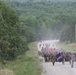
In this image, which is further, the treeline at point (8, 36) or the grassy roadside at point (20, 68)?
the treeline at point (8, 36)

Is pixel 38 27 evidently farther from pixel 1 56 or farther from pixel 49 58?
pixel 1 56

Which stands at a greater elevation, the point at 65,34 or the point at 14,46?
the point at 14,46

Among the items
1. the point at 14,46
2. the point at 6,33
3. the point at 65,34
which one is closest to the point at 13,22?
the point at 14,46

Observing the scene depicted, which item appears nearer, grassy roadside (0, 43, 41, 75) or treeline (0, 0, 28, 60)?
grassy roadside (0, 43, 41, 75)

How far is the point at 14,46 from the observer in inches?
1746

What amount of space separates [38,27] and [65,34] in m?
47.4

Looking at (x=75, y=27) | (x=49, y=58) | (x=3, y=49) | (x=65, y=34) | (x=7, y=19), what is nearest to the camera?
(x=3, y=49)

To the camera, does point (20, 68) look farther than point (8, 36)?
No

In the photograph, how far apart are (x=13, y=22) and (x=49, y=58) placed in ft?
22.0

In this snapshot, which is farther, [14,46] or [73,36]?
[73,36]

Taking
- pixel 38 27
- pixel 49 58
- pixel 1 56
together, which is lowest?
pixel 38 27

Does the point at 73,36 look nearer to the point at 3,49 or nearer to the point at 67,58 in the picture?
the point at 67,58

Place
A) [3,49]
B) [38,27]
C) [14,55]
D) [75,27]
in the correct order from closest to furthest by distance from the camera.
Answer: [3,49]
[14,55]
[75,27]
[38,27]

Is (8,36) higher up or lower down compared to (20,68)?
higher up
